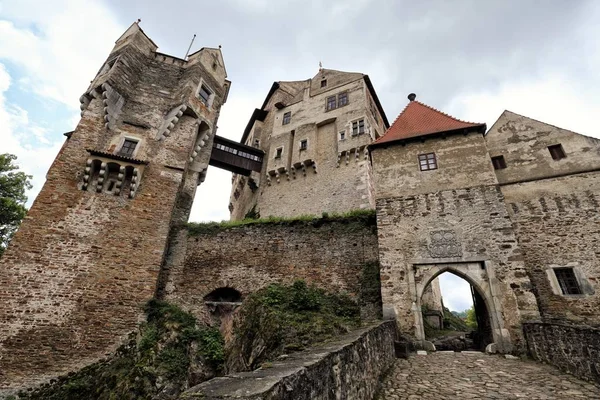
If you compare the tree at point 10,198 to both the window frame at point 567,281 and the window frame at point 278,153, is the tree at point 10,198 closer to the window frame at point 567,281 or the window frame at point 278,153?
the window frame at point 278,153

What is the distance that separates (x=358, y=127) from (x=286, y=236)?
11.6 metres

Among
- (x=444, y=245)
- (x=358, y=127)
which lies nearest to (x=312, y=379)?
(x=444, y=245)

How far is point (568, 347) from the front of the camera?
5570mm

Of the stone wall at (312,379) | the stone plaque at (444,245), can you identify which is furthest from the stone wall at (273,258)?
the stone wall at (312,379)

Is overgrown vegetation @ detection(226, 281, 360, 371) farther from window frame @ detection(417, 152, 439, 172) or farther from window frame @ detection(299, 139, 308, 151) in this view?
window frame @ detection(299, 139, 308, 151)

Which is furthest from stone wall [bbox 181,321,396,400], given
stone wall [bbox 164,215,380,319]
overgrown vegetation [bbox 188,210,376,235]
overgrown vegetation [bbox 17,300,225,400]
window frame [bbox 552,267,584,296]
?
window frame [bbox 552,267,584,296]

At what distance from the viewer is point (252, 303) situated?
9961mm

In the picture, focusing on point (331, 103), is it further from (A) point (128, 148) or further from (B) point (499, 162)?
(A) point (128, 148)

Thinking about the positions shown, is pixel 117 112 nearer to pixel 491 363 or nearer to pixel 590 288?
pixel 491 363

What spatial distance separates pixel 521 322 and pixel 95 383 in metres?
12.7

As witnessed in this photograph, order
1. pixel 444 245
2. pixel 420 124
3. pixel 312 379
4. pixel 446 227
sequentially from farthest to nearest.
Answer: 1. pixel 420 124
2. pixel 446 227
3. pixel 444 245
4. pixel 312 379

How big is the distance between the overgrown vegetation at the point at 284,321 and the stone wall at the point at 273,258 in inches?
24.9

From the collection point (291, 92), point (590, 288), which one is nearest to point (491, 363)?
point (590, 288)

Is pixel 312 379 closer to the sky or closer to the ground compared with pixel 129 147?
closer to the ground
